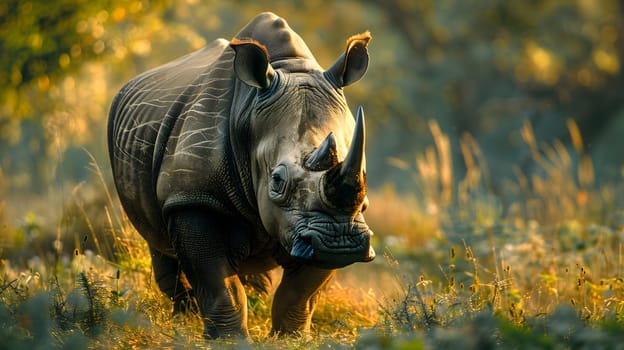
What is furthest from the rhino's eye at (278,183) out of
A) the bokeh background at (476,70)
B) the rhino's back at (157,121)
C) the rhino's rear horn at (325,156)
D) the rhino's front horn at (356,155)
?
the bokeh background at (476,70)

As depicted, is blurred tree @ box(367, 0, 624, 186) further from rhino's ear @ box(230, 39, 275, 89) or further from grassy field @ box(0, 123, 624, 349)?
rhino's ear @ box(230, 39, 275, 89)

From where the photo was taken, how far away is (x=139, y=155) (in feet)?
18.0

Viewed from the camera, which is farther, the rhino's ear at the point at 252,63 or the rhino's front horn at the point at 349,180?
the rhino's ear at the point at 252,63

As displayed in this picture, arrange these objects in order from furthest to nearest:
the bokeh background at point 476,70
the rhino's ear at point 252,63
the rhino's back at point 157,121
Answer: the bokeh background at point 476,70 < the rhino's back at point 157,121 < the rhino's ear at point 252,63

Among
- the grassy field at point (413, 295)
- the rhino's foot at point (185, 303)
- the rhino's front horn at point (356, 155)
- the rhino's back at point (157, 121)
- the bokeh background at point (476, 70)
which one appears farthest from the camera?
the bokeh background at point (476, 70)

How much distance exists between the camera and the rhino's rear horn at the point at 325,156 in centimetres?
436

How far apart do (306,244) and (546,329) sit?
1095 mm

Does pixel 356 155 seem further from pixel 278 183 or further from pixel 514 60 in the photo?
pixel 514 60

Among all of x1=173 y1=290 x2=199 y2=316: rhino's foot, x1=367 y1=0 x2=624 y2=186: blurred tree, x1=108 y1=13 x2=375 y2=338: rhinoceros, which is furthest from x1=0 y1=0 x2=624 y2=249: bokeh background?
x1=108 y1=13 x2=375 y2=338: rhinoceros

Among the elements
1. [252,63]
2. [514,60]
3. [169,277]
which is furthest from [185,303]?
[514,60]

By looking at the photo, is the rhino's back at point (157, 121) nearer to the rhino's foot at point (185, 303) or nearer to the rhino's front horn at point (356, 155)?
the rhino's foot at point (185, 303)

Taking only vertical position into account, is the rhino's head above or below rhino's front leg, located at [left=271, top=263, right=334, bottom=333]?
above

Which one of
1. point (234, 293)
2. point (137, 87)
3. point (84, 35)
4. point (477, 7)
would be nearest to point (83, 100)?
point (84, 35)

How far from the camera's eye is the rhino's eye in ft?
14.9
